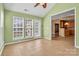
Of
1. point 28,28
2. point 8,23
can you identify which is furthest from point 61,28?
point 8,23

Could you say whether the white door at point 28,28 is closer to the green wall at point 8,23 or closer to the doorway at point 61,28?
the green wall at point 8,23

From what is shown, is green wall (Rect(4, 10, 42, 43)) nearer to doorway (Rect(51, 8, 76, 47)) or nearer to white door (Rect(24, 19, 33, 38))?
white door (Rect(24, 19, 33, 38))

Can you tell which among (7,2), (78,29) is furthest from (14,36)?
(78,29)

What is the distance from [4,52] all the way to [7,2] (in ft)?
4.06

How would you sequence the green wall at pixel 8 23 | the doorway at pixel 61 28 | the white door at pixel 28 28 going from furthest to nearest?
the doorway at pixel 61 28 → the white door at pixel 28 28 → the green wall at pixel 8 23

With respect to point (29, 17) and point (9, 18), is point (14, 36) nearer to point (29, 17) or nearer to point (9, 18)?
point (9, 18)

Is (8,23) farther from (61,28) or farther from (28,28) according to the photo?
(61,28)

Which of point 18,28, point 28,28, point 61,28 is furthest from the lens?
point 61,28

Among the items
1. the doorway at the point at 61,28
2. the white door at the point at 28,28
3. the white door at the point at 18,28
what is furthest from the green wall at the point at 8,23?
the doorway at the point at 61,28

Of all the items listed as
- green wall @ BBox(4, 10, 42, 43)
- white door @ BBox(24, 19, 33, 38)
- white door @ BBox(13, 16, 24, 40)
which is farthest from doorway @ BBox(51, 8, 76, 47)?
green wall @ BBox(4, 10, 42, 43)

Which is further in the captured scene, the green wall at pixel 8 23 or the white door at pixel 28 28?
the white door at pixel 28 28

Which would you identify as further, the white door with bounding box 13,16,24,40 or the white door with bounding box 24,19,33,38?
the white door with bounding box 24,19,33,38

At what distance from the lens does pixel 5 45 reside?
8.69 ft

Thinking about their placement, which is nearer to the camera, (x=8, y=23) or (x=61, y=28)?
(x=8, y=23)
